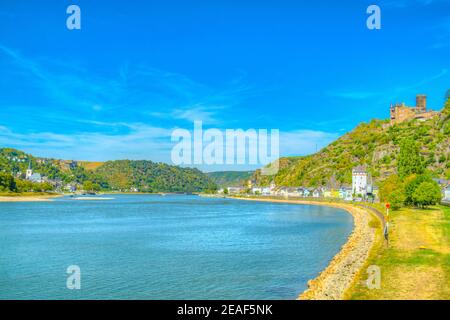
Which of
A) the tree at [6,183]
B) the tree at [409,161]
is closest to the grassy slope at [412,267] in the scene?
the tree at [409,161]

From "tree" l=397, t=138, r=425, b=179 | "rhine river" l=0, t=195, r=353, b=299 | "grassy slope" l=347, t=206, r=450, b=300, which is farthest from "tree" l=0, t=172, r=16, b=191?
"grassy slope" l=347, t=206, r=450, b=300

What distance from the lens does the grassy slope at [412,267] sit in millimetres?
18312

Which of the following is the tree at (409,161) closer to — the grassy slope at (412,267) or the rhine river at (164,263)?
the rhine river at (164,263)

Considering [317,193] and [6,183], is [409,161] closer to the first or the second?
[317,193]

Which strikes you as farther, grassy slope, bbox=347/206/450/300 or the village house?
the village house

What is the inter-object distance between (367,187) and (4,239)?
13180cm

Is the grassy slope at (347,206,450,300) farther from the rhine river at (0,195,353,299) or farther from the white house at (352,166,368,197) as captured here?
the white house at (352,166,368,197)

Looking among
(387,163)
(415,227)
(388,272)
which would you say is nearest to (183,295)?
(388,272)

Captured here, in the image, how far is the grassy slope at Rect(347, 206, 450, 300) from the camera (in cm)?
1831

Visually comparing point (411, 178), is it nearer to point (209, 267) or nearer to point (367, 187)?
point (209, 267)

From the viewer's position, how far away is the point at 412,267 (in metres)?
23.5

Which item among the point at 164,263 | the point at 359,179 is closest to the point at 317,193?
the point at 359,179

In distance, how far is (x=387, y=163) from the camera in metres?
177

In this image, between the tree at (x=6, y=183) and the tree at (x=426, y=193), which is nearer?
the tree at (x=426, y=193)
